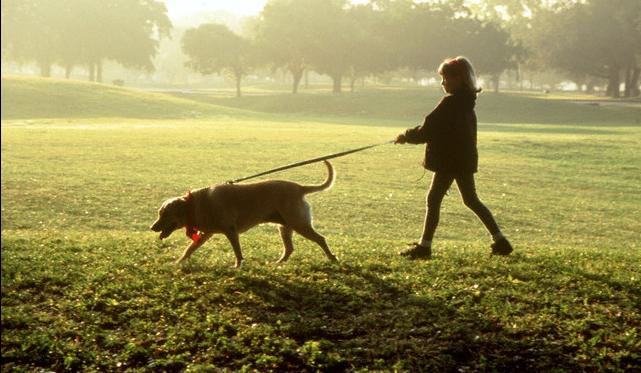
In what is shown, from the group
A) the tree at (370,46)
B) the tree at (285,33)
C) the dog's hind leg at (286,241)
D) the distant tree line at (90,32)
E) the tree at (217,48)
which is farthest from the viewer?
the tree at (217,48)

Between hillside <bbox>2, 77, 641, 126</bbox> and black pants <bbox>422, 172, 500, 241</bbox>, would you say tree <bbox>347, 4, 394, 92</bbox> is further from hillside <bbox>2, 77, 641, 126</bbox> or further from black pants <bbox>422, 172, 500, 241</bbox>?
black pants <bbox>422, 172, 500, 241</bbox>

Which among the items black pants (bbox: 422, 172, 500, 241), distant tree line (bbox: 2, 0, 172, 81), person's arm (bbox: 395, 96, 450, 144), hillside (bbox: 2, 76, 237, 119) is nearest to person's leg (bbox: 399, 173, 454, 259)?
black pants (bbox: 422, 172, 500, 241)

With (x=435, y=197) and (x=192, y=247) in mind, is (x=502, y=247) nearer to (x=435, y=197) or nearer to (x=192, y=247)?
(x=435, y=197)

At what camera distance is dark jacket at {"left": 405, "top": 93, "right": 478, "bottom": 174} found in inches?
331

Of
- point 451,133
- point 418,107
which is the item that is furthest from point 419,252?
point 418,107

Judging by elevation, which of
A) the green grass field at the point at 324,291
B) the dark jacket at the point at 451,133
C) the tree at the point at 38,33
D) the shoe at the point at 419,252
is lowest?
the green grass field at the point at 324,291

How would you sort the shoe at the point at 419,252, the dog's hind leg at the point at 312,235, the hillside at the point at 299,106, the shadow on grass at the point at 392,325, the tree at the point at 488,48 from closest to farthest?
the shadow on grass at the point at 392,325 < the dog's hind leg at the point at 312,235 < the shoe at the point at 419,252 < the hillside at the point at 299,106 < the tree at the point at 488,48

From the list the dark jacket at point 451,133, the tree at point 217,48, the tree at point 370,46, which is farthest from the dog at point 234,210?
the tree at point 217,48

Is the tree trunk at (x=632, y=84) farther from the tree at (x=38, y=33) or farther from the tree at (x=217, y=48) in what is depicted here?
the tree at (x=38, y=33)

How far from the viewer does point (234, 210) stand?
8383 mm

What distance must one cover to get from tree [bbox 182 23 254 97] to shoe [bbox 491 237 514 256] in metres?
73.1

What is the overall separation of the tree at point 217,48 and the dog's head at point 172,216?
240 feet

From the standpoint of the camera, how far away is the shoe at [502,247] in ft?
29.6

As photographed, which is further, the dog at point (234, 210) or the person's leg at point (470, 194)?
the person's leg at point (470, 194)
